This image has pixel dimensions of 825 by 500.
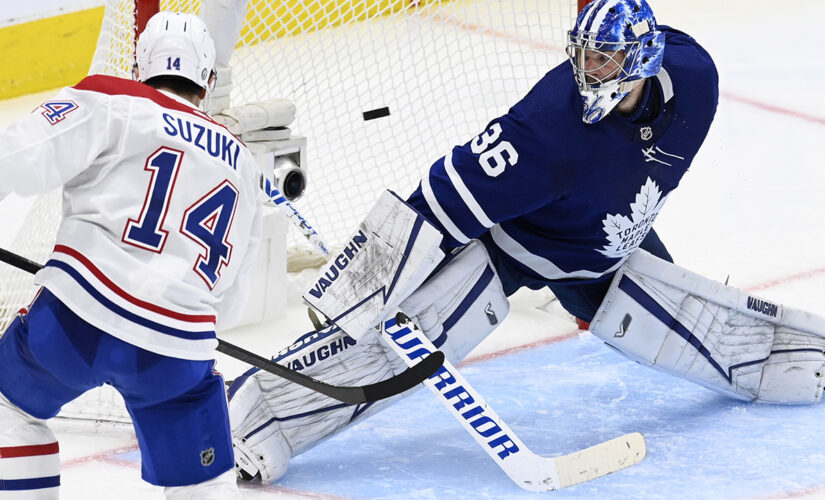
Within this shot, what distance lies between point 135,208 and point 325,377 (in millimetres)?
801

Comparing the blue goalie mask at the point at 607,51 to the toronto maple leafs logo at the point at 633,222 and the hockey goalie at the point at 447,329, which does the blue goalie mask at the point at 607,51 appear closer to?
the toronto maple leafs logo at the point at 633,222

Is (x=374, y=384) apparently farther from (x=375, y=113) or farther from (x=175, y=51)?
(x=375, y=113)

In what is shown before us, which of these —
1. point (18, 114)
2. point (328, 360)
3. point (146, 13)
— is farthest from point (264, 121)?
point (18, 114)

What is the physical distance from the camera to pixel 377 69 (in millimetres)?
3936

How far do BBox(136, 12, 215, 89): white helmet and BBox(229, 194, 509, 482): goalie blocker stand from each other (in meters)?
0.54

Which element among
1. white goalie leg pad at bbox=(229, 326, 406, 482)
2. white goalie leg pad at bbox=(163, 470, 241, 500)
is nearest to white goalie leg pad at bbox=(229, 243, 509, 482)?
white goalie leg pad at bbox=(229, 326, 406, 482)

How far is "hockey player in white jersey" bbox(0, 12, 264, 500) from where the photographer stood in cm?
199

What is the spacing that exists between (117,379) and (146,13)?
1187 mm

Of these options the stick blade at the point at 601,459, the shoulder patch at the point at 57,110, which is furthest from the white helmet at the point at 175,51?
the stick blade at the point at 601,459

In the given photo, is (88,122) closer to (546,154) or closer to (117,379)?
(117,379)

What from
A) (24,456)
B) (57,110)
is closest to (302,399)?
(24,456)

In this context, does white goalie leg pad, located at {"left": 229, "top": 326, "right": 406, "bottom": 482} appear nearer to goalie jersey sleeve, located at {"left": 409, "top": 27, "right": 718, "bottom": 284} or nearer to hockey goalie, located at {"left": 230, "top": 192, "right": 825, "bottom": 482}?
hockey goalie, located at {"left": 230, "top": 192, "right": 825, "bottom": 482}

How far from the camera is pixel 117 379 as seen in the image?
205 centimetres

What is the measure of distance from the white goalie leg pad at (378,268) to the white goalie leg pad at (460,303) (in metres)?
0.07
